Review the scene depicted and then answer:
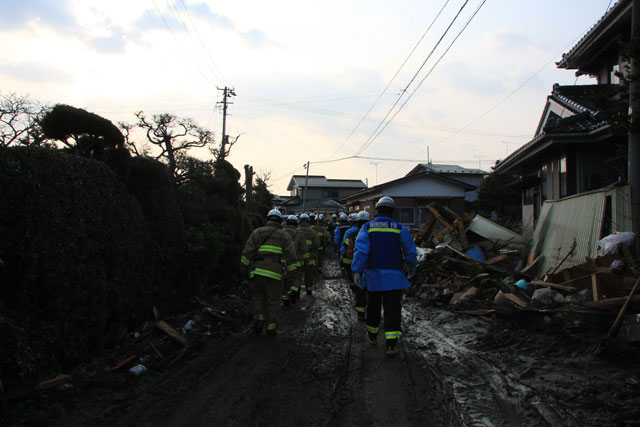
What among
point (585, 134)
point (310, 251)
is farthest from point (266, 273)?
point (585, 134)

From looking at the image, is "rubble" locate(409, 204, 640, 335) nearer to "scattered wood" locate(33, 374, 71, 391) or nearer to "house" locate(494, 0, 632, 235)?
"house" locate(494, 0, 632, 235)

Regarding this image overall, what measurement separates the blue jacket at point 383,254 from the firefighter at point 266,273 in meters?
1.68

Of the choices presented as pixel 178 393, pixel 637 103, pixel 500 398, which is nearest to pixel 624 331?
pixel 500 398

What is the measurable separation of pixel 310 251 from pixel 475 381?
Result: 7.70 metres

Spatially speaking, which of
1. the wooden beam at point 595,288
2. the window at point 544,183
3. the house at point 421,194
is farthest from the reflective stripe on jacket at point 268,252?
the house at point 421,194

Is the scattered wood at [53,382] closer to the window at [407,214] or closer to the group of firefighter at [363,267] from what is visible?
the group of firefighter at [363,267]

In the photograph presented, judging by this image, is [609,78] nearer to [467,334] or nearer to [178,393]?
[467,334]

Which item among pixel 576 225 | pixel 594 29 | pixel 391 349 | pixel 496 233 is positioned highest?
pixel 594 29

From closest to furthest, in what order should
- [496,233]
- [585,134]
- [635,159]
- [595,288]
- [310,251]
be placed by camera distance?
[595,288]
[635,159]
[585,134]
[310,251]
[496,233]

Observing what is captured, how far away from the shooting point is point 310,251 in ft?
Answer: 39.8

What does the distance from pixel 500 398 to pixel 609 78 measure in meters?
12.0

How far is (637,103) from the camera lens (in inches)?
282

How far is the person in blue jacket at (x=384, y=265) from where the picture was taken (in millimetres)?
5816

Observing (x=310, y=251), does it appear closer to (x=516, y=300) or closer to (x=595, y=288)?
(x=516, y=300)
